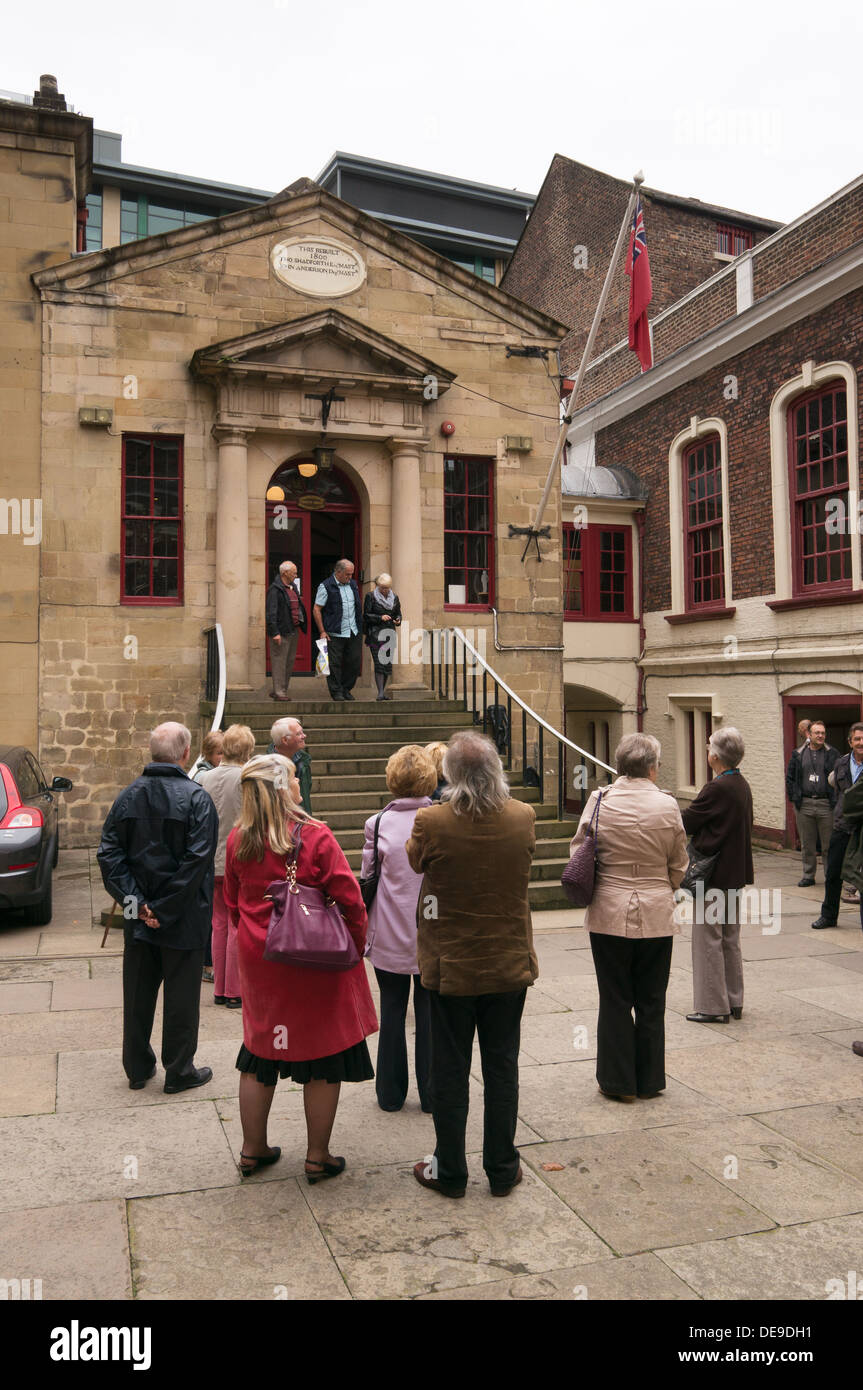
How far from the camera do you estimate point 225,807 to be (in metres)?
7.02

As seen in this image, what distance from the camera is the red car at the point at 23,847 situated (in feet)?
28.5

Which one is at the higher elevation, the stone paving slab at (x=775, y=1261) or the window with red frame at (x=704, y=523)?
the window with red frame at (x=704, y=523)

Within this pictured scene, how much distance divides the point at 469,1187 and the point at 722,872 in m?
2.96

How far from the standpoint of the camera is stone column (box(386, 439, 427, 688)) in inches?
561

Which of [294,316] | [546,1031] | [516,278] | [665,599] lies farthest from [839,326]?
[516,278]

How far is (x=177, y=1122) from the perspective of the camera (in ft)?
16.4

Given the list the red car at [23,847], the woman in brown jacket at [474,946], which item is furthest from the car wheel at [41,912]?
the woman in brown jacket at [474,946]

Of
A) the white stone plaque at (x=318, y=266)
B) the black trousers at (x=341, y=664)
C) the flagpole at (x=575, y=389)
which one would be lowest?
the black trousers at (x=341, y=664)

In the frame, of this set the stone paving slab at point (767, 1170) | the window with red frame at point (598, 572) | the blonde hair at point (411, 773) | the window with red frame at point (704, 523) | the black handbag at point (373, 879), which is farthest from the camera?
the window with red frame at point (598, 572)

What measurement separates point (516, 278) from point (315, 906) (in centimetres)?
2733

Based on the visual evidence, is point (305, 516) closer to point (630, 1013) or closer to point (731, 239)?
point (630, 1013)

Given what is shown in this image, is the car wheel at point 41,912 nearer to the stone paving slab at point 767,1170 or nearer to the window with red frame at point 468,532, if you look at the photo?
→ the stone paving slab at point 767,1170

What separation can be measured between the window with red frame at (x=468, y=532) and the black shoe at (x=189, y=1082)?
394 inches

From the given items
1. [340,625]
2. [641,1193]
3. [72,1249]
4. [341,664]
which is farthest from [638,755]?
[341,664]
